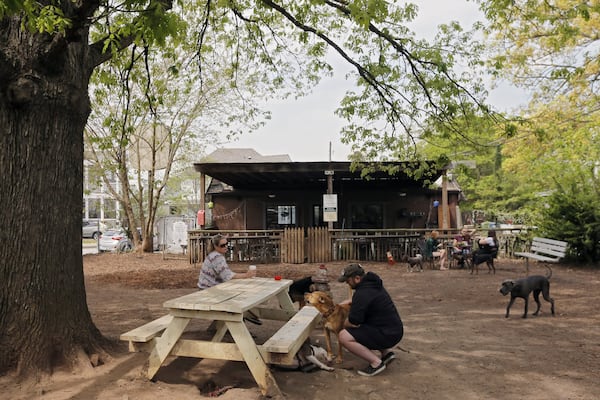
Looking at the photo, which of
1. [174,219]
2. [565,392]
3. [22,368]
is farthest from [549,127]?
[174,219]

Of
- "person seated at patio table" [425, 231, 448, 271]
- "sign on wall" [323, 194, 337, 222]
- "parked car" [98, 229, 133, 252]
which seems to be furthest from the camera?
"parked car" [98, 229, 133, 252]

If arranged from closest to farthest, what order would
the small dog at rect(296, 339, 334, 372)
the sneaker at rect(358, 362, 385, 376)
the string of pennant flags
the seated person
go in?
the sneaker at rect(358, 362, 385, 376)
the small dog at rect(296, 339, 334, 372)
the seated person
the string of pennant flags

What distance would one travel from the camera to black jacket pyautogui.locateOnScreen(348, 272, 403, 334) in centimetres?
436

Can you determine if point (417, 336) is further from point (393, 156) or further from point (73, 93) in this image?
point (393, 156)

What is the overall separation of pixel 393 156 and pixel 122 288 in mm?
6754

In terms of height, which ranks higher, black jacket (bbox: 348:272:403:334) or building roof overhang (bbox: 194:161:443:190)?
building roof overhang (bbox: 194:161:443:190)

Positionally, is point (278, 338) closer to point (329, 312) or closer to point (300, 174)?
point (329, 312)

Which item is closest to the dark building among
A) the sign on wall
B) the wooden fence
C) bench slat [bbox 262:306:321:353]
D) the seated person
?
the wooden fence

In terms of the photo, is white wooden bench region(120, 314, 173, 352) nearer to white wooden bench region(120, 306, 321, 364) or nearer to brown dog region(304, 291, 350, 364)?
white wooden bench region(120, 306, 321, 364)

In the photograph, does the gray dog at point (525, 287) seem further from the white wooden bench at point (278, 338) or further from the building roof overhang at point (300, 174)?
the building roof overhang at point (300, 174)

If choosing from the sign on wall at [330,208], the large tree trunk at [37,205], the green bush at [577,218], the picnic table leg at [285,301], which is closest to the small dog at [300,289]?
the picnic table leg at [285,301]

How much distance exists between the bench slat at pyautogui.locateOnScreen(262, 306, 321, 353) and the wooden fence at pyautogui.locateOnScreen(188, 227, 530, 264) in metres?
10.1

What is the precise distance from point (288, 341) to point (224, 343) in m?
0.60

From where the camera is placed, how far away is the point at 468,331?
19.7ft
